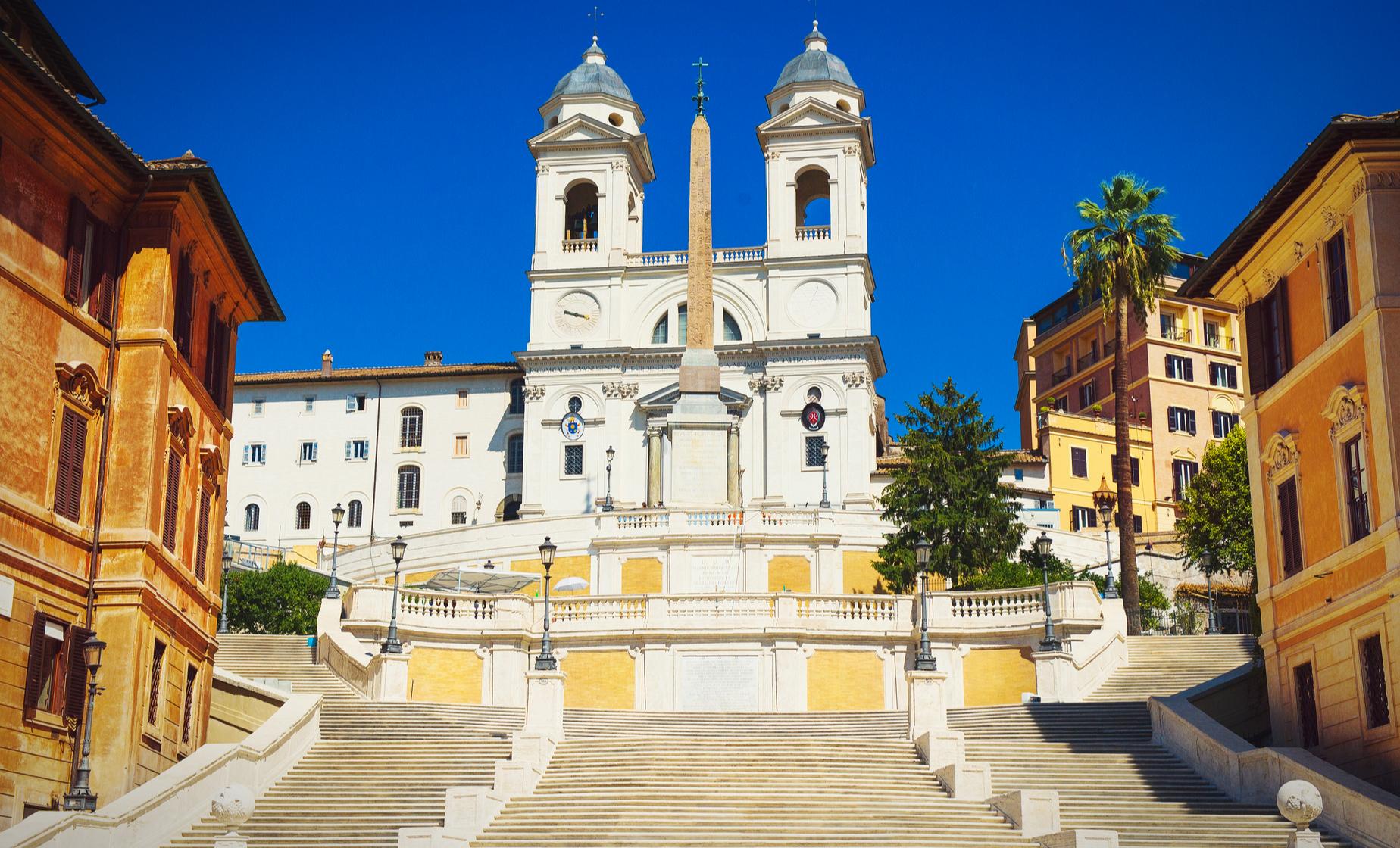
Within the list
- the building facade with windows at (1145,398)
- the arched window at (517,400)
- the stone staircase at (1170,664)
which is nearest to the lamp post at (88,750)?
the stone staircase at (1170,664)

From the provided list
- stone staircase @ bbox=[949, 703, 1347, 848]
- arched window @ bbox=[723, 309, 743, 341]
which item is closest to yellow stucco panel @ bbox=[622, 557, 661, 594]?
stone staircase @ bbox=[949, 703, 1347, 848]

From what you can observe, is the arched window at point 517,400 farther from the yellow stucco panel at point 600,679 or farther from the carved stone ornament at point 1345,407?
the carved stone ornament at point 1345,407

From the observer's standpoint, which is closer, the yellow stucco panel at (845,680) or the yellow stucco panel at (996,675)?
the yellow stucco panel at (996,675)

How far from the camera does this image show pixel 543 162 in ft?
282

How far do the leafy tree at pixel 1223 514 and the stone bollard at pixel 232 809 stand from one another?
42825 mm

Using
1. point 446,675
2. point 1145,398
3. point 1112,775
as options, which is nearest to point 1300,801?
point 1112,775

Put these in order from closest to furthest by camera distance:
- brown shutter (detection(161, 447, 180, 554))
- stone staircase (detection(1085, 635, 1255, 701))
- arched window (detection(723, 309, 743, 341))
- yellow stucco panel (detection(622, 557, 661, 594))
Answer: brown shutter (detection(161, 447, 180, 554))
stone staircase (detection(1085, 635, 1255, 701))
yellow stucco panel (detection(622, 557, 661, 594))
arched window (detection(723, 309, 743, 341))

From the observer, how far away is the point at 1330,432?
29219 mm

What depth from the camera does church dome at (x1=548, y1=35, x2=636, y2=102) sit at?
87062 millimetres

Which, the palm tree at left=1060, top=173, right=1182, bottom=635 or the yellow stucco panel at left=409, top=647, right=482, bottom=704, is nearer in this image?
the yellow stucco panel at left=409, top=647, right=482, bottom=704

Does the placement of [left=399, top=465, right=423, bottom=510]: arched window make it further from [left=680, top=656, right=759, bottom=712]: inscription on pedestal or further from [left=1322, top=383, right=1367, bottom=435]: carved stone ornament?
[left=1322, top=383, right=1367, bottom=435]: carved stone ornament

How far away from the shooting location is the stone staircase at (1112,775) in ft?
85.5

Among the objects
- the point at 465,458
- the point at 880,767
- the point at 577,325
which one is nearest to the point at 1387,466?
the point at 880,767

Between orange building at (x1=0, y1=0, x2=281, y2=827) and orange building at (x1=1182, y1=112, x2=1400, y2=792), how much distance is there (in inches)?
720
